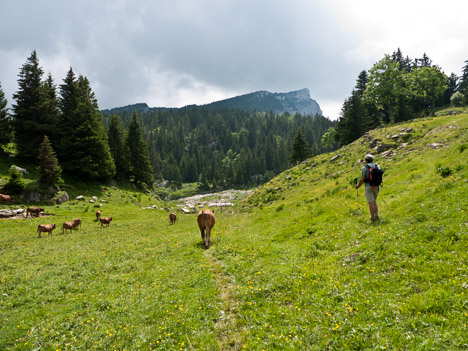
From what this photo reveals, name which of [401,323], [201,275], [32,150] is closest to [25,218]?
[32,150]

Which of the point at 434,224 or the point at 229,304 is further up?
the point at 434,224

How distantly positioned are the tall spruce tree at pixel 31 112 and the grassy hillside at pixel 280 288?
39.2 meters

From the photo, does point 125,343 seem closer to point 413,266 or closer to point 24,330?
point 24,330

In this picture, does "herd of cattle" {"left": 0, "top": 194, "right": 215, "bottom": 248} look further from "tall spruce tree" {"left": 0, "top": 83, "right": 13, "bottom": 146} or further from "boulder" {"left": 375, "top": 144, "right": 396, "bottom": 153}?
"boulder" {"left": 375, "top": 144, "right": 396, "bottom": 153}

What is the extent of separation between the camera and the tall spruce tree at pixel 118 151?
61031 millimetres

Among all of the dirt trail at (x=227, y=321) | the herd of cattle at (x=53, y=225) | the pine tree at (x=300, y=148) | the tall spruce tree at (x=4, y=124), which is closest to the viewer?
the dirt trail at (x=227, y=321)

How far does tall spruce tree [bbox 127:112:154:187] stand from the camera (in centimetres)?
6581

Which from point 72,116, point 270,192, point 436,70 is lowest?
point 270,192

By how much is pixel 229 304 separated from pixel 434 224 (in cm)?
878

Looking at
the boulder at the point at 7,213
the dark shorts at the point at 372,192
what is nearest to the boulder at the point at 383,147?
the dark shorts at the point at 372,192

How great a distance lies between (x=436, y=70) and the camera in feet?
231

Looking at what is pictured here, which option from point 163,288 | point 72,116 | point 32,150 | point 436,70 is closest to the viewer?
point 163,288

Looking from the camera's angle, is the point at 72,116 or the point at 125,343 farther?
the point at 72,116

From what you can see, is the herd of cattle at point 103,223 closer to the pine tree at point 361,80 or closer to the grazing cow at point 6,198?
the grazing cow at point 6,198
